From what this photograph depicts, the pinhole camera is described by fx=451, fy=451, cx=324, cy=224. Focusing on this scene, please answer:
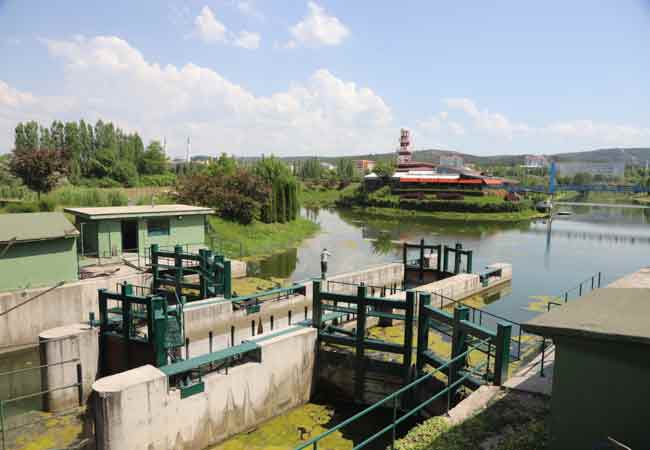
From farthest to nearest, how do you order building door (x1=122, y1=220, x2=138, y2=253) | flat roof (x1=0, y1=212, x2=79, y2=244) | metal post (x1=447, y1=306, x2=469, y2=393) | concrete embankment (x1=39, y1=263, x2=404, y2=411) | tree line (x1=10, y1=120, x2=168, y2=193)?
tree line (x1=10, y1=120, x2=168, y2=193), building door (x1=122, y1=220, x2=138, y2=253), flat roof (x1=0, y1=212, x2=79, y2=244), concrete embankment (x1=39, y1=263, x2=404, y2=411), metal post (x1=447, y1=306, x2=469, y2=393)

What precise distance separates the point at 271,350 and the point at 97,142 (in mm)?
86239

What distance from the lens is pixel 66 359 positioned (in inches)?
509

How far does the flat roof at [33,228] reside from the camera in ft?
55.4

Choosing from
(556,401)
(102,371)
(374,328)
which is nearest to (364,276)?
(374,328)

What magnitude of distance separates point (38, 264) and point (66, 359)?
6267mm

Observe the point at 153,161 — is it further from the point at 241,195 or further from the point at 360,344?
the point at 360,344

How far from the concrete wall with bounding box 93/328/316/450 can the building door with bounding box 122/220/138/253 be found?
47.0 ft

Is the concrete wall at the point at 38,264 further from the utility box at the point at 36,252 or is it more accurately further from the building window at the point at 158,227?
the building window at the point at 158,227

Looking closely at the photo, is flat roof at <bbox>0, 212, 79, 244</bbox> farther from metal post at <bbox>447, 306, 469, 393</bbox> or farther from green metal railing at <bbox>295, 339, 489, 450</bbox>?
metal post at <bbox>447, 306, 469, 393</bbox>

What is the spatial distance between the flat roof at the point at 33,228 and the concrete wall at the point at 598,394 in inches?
702

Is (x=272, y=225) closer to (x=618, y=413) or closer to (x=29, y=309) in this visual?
(x=29, y=309)

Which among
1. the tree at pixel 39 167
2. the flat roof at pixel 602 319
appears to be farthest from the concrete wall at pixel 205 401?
the tree at pixel 39 167

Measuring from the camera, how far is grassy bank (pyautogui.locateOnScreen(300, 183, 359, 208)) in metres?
95.9

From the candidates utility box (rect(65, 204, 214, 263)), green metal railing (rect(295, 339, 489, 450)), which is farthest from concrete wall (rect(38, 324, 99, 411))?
utility box (rect(65, 204, 214, 263))
